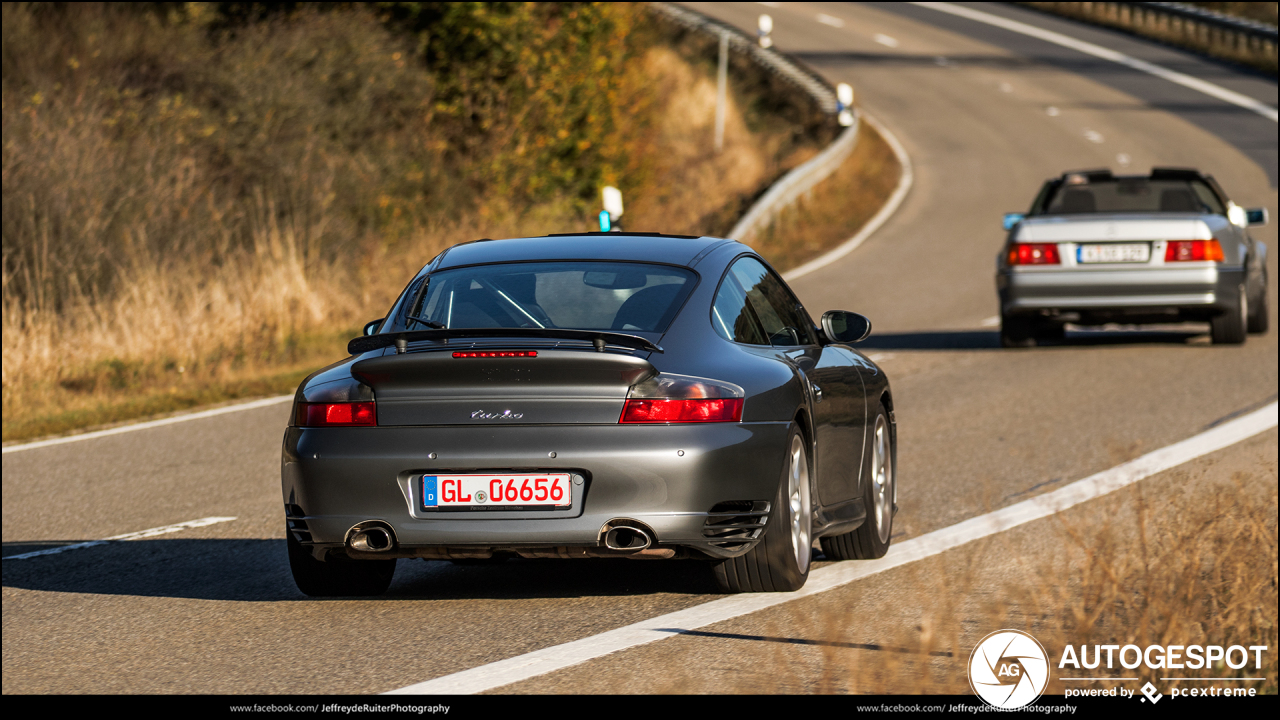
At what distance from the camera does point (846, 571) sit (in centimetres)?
733

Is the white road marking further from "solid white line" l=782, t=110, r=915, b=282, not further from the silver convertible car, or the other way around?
"solid white line" l=782, t=110, r=915, b=282

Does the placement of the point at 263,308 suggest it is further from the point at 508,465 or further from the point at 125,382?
the point at 508,465

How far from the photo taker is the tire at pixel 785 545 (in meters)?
6.38

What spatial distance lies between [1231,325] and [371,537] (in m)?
11.9

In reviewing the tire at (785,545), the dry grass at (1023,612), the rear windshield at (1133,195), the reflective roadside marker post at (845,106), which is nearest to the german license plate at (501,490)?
the dry grass at (1023,612)

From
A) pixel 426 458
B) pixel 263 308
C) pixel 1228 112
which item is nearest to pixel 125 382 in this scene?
pixel 263 308

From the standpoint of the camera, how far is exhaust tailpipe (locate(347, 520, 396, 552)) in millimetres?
6199

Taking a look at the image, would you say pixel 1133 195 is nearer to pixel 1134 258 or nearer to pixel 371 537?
pixel 1134 258

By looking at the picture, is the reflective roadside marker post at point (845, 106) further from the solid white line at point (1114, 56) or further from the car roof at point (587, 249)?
the car roof at point (587, 249)

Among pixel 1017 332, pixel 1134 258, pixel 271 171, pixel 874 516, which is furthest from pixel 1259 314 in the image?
pixel 271 171

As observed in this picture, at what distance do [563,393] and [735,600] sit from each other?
116 centimetres

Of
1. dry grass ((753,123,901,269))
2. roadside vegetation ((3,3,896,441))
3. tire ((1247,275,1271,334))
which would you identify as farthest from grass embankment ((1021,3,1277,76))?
tire ((1247,275,1271,334))

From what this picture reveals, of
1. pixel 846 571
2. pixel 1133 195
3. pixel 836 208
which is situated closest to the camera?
pixel 846 571

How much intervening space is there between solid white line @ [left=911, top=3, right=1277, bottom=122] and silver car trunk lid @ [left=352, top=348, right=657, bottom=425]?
128 ft
